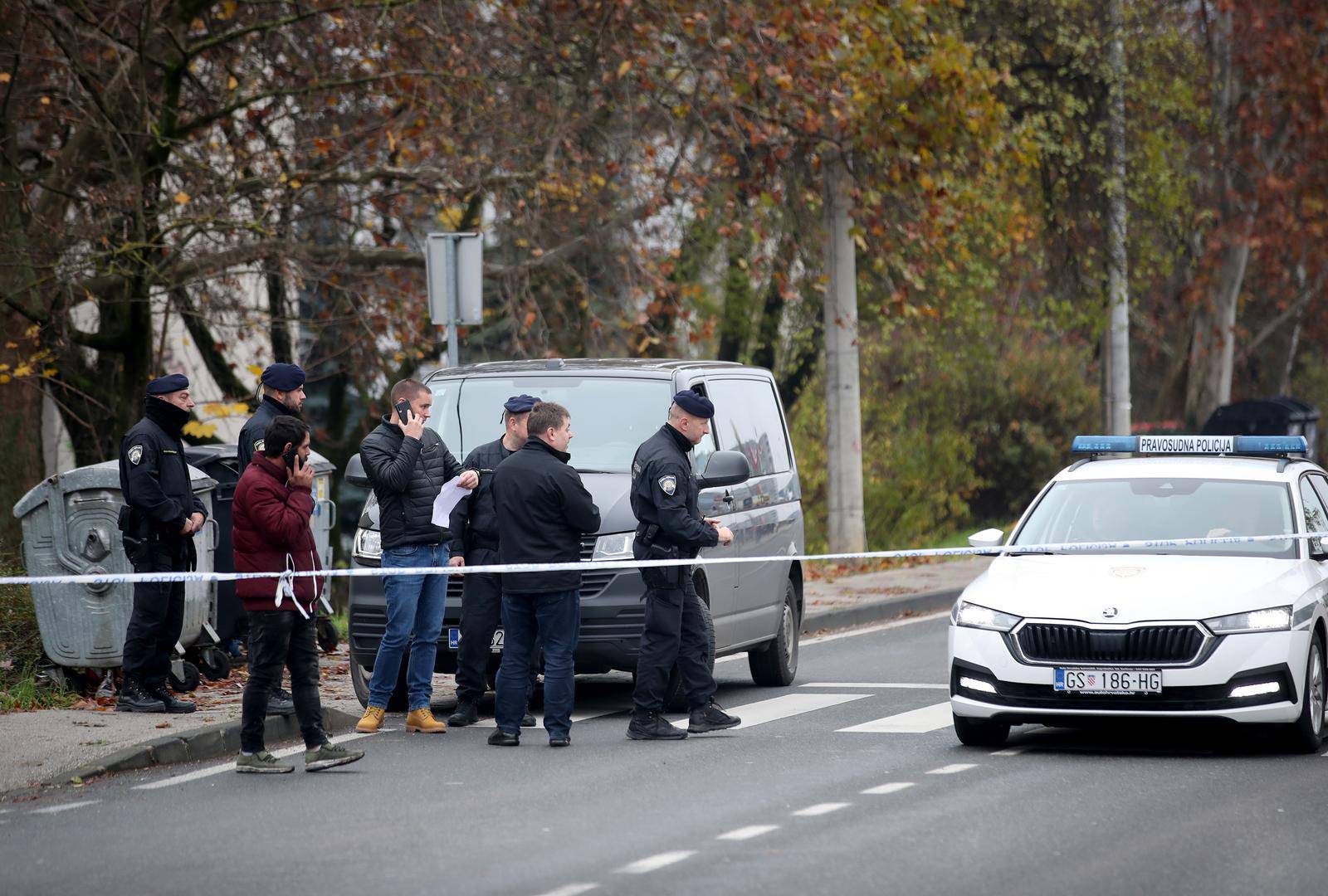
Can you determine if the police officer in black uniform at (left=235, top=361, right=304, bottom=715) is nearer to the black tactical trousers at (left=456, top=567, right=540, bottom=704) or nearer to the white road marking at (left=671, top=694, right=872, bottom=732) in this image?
the black tactical trousers at (left=456, top=567, right=540, bottom=704)

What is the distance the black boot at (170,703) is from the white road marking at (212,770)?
0.85 m

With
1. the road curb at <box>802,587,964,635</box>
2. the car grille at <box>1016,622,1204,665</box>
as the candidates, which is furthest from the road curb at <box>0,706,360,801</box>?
the road curb at <box>802,587,964,635</box>

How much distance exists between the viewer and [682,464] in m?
9.69

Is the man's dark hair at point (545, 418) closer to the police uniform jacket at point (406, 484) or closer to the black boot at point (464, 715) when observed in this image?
the police uniform jacket at point (406, 484)

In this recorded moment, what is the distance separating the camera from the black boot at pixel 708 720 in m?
9.92

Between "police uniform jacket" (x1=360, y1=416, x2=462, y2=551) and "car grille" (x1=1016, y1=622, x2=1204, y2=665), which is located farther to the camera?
"police uniform jacket" (x1=360, y1=416, x2=462, y2=551)

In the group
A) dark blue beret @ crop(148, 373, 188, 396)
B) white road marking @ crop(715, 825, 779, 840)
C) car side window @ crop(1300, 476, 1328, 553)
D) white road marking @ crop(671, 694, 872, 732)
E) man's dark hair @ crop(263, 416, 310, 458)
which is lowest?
white road marking @ crop(671, 694, 872, 732)

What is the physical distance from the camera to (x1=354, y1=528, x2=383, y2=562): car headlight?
10.6 m

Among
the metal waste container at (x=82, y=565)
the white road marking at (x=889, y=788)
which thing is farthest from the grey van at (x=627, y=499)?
the white road marking at (x=889, y=788)

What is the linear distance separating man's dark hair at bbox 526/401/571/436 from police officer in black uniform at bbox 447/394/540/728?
424mm

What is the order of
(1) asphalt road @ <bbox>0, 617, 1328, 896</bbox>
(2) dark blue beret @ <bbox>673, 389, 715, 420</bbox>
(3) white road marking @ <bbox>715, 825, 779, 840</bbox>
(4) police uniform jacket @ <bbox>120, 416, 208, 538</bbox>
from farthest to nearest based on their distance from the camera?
1. (4) police uniform jacket @ <bbox>120, 416, 208, 538</bbox>
2. (2) dark blue beret @ <bbox>673, 389, 715, 420</bbox>
3. (3) white road marking @ <bbox>715, 825, 779, 840</bbox>
4. (1) asphalt road @ <bbox>0, 617, 1328, 896</bbox>

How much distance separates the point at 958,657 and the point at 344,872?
12.0ft

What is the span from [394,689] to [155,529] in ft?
5.50

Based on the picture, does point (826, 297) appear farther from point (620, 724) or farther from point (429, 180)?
point (620, 724)
